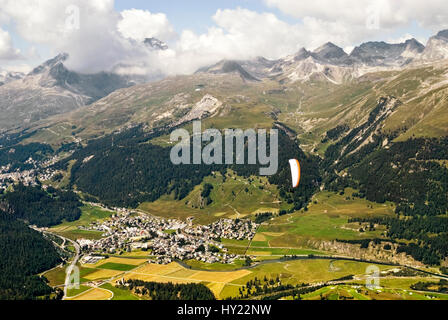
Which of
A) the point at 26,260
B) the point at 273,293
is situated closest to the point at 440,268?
the point at 273,293

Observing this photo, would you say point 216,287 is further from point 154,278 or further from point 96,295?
point 96,295

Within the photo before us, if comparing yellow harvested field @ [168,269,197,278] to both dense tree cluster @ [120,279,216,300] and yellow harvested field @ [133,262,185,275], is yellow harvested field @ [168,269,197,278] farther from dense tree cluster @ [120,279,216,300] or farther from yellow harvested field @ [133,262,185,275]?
dense tree cluster @ [120,279,216,300]

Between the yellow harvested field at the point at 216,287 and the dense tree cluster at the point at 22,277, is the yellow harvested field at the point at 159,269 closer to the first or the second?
the yellow harvested field at the point at 216,287

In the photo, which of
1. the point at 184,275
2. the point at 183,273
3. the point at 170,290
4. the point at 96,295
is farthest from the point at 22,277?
the point at 184,275

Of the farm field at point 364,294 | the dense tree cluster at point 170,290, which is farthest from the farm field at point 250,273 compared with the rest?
the farm field at point 364,294
